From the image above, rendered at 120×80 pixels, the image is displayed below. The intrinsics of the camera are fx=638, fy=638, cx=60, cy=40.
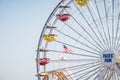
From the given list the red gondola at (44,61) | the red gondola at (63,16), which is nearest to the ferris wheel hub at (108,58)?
the red gondola at (63,16)

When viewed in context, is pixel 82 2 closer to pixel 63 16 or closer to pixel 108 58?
pixel 63 16

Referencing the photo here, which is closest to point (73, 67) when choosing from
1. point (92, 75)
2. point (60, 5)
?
point (92, 75)

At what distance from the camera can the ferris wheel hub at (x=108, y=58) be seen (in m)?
41.9

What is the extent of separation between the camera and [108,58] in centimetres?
4209

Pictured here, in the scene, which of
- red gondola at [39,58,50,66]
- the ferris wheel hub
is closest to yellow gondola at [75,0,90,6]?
the ferris wheel hub

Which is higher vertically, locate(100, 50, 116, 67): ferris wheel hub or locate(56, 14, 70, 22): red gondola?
locate(56, 14, 70, 22): red gondola

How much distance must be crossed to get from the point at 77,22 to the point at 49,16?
2.00 m

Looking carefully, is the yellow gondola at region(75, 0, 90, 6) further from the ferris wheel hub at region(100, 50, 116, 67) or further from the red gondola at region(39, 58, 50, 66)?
the red gondola at region(39, 58, 50, 66)

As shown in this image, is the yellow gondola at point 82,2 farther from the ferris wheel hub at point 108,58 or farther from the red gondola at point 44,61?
the red gondola at point 44,61

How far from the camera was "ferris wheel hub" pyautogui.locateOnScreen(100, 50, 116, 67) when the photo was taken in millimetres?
41875

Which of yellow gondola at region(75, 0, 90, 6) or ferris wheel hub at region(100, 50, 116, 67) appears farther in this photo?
yellow gondola at region(75, 0, 90, 6)

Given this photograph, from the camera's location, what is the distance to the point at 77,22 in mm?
44344

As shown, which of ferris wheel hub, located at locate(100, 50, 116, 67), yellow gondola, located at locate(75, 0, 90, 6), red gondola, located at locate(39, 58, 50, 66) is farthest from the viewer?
red gondola, located at locate(39, 58, 50, 66)

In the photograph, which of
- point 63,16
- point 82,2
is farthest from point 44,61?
point 82,2
